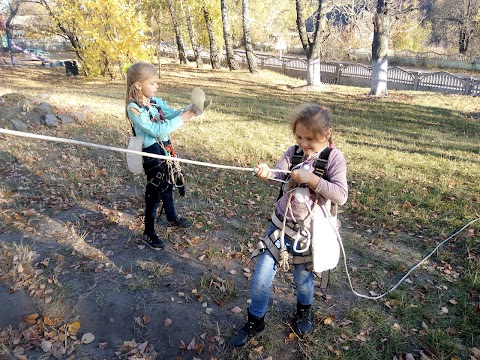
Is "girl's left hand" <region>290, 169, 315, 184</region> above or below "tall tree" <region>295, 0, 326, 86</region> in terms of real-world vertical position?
below

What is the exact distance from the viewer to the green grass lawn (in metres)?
3.17

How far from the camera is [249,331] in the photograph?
302 cm

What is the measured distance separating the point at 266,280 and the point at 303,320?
74cm

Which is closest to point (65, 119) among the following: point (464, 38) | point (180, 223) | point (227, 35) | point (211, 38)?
point (180, 223)

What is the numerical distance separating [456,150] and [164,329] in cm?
763

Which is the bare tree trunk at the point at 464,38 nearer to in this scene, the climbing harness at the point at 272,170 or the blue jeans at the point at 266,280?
the climbing harness at the point at 272,170

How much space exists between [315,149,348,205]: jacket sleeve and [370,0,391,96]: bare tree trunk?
1355 cm

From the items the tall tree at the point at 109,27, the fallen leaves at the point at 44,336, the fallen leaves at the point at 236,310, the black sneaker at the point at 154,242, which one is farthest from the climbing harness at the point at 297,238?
the tall tree at the point at 109,27

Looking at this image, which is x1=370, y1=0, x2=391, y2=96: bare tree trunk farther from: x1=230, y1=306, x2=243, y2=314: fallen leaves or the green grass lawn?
x1=230, y1=306, x2=243, y2=314: fallen leaves

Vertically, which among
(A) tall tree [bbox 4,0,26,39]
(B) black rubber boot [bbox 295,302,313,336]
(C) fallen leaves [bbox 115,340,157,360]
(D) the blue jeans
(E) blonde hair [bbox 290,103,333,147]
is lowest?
(C) fallen leaves [bbox 115,340,157,360]

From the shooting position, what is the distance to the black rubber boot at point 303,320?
3102 millimetres

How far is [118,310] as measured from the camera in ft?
11.0

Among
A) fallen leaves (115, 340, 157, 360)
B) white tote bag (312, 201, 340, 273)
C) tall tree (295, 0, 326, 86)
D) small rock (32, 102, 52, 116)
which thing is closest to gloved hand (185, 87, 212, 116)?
white tote bag (312, 201, 340, 273)

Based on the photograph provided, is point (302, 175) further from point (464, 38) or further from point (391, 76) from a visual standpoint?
point (464, 38)
